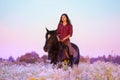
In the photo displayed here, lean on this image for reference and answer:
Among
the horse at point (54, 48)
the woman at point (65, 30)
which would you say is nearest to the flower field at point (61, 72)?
the horse at point (54, 48)

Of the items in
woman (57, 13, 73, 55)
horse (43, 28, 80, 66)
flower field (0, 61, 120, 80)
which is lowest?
flower field (0, 61, 120, 80)

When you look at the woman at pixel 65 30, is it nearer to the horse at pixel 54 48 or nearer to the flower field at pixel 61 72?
the horse at pixel 54 48

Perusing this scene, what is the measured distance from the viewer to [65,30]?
20.6ft

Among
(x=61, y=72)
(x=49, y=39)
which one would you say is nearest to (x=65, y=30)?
(x=49, y=39)

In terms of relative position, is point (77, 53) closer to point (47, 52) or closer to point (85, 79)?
point (47, 52)

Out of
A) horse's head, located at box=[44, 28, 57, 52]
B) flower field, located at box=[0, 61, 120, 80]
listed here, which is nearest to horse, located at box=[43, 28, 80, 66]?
horse's head, located at box=[44, 28, 57, 52]

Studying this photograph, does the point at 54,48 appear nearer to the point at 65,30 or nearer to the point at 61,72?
the point at 65,30

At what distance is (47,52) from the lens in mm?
6219

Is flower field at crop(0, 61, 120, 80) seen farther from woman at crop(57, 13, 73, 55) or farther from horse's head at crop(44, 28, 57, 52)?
woman at crop(57, 13, 73, 55)

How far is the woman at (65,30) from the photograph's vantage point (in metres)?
6.23

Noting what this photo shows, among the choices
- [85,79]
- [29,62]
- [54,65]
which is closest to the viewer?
[85,79]

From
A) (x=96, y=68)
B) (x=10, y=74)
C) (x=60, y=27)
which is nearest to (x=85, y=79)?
(x=96, y=68)

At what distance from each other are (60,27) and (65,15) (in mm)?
194

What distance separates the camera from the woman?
6234 millimetres
